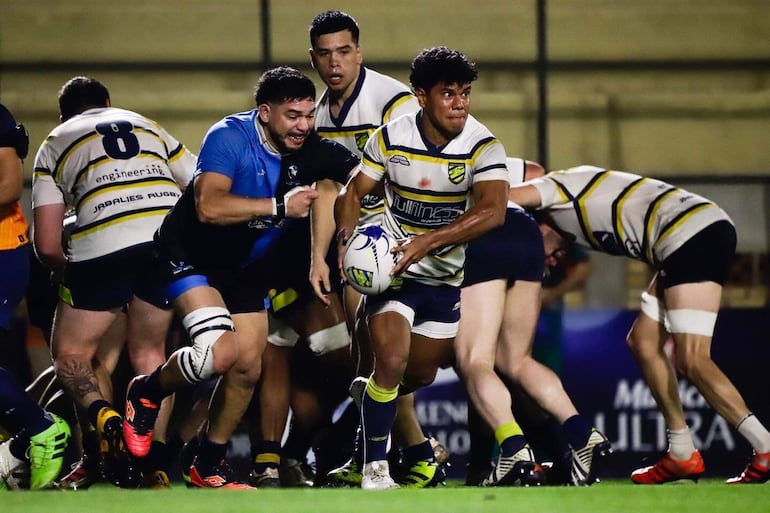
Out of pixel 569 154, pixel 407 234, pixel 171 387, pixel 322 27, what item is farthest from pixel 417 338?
pixel 569 154

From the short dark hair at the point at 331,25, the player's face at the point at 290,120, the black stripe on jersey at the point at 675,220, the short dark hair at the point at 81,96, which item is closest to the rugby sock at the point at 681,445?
the black stripe on jersey at the point at 675,220

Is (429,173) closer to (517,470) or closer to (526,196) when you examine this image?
(526,196)

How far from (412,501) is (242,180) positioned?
1.91 m

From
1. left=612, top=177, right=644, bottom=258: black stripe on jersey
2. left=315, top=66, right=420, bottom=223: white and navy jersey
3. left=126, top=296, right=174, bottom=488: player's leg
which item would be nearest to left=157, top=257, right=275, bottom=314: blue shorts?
left=126, top=296, right=174, bottom=488: player's leg

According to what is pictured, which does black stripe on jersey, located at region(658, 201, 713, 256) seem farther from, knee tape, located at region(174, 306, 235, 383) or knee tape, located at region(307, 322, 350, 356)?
knee tape, located at region(174, 306, 235, 383)

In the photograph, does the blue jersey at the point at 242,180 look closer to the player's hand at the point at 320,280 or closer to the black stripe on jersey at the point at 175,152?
the player's hand at the point at 320,280

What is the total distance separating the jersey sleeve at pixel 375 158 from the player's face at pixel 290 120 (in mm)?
306

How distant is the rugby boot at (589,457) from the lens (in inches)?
263

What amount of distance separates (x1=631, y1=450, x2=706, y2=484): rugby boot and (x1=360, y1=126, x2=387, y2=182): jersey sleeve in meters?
2.12

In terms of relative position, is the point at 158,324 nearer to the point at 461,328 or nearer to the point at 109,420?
the point at 109,420

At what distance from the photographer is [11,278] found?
631 centimetres

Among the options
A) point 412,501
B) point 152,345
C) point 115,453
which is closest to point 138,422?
point 115,453

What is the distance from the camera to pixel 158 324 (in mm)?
6812

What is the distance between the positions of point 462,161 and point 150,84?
5.89 m
